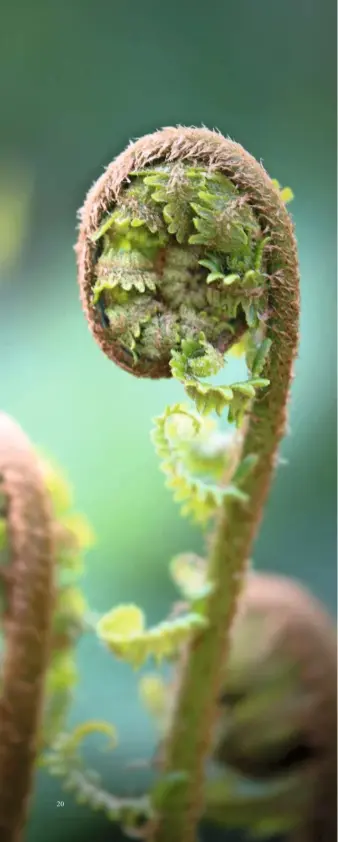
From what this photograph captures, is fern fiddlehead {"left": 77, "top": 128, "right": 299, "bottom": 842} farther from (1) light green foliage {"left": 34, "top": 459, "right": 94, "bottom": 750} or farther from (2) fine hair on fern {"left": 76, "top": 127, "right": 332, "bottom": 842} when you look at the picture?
(1) light green foliage {"left": 34, "top": 459, "right": 94, "bottom": 750}

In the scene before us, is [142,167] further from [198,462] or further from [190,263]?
[198,462]

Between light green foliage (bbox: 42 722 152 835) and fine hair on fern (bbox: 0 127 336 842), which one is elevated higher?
fine hair on fern (bbox: 0 127 336 842)

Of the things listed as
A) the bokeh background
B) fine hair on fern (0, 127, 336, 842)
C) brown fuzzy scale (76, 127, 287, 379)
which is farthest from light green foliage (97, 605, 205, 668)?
brown fuzzy scale (76, 127, 287, 379)

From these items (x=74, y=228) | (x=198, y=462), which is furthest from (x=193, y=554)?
(x=74, y=228)

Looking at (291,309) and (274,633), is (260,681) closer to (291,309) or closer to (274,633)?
(274,633)

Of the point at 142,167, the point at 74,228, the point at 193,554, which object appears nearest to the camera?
the point at 142,167

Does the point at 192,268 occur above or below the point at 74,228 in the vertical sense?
below
